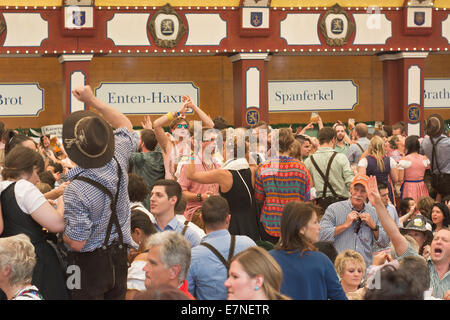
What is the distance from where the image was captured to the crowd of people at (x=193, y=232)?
3633mm

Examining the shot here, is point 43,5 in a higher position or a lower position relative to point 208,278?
higher

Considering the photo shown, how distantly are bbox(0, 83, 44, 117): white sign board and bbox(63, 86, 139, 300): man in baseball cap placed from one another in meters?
10.6

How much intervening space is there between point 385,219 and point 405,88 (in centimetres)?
996

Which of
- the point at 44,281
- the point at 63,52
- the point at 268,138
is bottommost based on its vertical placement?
the point at 44,281

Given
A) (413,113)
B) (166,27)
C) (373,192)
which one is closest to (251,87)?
(166,27)

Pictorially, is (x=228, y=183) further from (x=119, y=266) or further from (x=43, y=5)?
(x=43, y=5)

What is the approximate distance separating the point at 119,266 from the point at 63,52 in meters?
9.23

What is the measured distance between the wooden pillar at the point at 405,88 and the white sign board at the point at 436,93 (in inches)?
76.7

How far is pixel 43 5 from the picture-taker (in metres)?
12.8

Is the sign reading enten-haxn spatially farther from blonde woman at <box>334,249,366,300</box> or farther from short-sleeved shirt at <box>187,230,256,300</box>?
short-sleeved shirt at <box>187,230,256,300</box>

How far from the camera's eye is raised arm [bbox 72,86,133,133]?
4.33m
